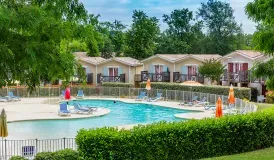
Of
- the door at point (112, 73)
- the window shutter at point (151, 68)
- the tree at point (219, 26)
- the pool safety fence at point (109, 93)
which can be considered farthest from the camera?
the tree at point (219, 26)

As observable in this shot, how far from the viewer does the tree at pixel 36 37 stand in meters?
8.34

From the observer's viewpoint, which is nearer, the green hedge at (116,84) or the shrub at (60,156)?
the shrub at (60,156)

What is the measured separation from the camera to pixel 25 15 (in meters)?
8.31

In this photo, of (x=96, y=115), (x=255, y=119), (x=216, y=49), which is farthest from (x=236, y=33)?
(x=255, y=119)

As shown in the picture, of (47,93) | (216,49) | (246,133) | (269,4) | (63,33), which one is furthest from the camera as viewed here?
(216,49)

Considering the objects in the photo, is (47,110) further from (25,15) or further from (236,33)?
(236,33)

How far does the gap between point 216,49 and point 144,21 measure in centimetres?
1495

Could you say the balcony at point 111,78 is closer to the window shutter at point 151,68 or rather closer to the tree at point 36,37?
the window shutter at point 151,68

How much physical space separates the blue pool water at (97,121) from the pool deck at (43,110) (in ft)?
2.29

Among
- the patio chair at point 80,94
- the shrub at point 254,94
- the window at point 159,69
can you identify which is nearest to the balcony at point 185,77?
the window at point 159,69

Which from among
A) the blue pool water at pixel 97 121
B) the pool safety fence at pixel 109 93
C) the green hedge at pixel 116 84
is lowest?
the blue pool water at pixel 97 121

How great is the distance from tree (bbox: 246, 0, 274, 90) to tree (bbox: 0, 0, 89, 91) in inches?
186

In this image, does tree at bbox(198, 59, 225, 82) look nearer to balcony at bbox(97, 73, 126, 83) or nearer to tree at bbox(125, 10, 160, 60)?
balcony at bbox(97, 73, 126, 83)

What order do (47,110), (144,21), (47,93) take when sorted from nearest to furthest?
(47,110) → (47,93) → (144,21)
